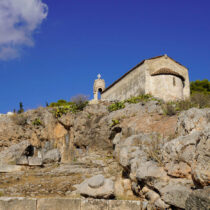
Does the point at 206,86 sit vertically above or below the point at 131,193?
above

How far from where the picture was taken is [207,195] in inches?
171

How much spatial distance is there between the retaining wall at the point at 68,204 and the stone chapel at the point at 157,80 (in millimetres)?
17375

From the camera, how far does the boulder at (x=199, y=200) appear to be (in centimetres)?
429

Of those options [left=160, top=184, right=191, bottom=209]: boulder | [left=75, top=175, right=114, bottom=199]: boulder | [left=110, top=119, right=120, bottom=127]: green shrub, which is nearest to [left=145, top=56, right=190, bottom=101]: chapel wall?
[left=110, top=119, right=120, bottom=127]: green shrub

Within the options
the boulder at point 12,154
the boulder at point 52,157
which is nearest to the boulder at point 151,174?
the boulder at point 52,157

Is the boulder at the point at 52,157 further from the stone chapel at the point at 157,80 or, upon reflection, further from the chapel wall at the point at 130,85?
the chapel wall at the point at 130,85

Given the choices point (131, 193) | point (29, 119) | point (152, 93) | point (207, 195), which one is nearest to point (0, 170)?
point (29, 119)

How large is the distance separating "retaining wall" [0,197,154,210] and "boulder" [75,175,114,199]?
34cm

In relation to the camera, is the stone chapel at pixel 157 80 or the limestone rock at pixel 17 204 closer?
the limestone rock at pixel 17 204

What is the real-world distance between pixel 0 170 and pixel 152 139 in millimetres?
9309

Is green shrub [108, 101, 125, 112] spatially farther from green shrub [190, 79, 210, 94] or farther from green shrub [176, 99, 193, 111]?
green shrub [190, 79, 210, 94]

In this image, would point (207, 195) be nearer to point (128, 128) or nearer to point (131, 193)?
point (131, 193)

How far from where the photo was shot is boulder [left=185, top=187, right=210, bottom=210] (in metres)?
4.29

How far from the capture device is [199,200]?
444 centimetres
